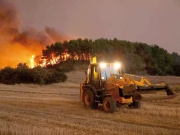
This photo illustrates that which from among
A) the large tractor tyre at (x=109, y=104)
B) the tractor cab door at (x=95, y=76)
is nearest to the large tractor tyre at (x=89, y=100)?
the tractor cab door at (x=95, y=76)

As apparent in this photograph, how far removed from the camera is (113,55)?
198 ft

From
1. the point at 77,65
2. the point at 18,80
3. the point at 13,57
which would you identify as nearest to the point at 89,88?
the point at 18,80

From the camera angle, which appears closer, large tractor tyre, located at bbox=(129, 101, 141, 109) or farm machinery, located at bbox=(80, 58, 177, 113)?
farm machinery, located at bbox=(80, 58, 177, 113)

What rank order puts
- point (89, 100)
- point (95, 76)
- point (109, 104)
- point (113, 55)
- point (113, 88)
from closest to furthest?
point (109, 104), point (113, 88), point (95, 76), point (89, 100), point (113, 55)

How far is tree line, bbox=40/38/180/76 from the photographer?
2275 inches

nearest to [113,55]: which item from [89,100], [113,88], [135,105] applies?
[89,100]

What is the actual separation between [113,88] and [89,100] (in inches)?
77.8

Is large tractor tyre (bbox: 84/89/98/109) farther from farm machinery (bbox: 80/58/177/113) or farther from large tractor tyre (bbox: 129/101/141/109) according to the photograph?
large tractor tyre (bbox: 129/101/141/109)

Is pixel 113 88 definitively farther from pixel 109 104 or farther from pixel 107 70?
pixel 107 70

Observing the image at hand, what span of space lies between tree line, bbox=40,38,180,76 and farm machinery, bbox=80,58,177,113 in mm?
38464

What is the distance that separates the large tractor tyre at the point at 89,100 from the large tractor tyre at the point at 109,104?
3.43 ft

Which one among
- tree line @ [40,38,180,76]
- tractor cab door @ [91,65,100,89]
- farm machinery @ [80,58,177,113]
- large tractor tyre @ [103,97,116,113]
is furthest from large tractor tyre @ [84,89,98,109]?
tree line @ [40,38,180,76]

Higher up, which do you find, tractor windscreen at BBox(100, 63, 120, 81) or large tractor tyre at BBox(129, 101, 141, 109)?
tractor windscreen at BBox(100, 63, 120, 81)

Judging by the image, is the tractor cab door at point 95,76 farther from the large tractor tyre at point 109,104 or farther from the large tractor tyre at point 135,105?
the large tractor tyre at point 135,105
